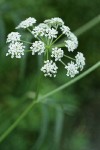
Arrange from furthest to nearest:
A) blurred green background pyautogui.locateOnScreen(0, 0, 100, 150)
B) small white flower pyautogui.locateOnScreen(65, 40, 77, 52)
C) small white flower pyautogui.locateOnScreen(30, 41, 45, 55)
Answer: blurred green background pyautogui.locateOnScreen(0, 0, 100, 150), small white flower pyautogui.locateOnScreen(65, 40, 77, 52), small white flower pyautogui.locateOnScreen(30, 41, 45, 55)

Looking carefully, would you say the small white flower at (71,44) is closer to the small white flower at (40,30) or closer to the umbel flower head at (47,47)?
the umbel flower head at (47,47)

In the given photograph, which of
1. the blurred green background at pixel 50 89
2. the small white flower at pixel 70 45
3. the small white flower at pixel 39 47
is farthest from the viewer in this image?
the blurred green background at pixel 50 89

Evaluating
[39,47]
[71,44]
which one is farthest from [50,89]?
[39,47]

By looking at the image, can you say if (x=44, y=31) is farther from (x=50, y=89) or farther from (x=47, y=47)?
(x=50, y=89)

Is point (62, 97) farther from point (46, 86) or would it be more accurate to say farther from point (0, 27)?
point (0, 27)

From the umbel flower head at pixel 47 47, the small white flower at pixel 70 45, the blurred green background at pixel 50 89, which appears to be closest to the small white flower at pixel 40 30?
the umbel flower head at pixel 47 47

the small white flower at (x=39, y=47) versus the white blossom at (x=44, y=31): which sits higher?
the white blossom at (x=44, y=31)

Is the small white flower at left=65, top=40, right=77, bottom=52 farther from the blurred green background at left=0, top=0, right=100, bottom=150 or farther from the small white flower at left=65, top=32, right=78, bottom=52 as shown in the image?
the blurred green background at left=0, top=0, right=100, bottom=150

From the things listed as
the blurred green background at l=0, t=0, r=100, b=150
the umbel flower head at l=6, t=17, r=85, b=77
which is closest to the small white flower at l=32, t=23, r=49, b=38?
the umbel flower head at l=6, t=17, r=85, b=77
